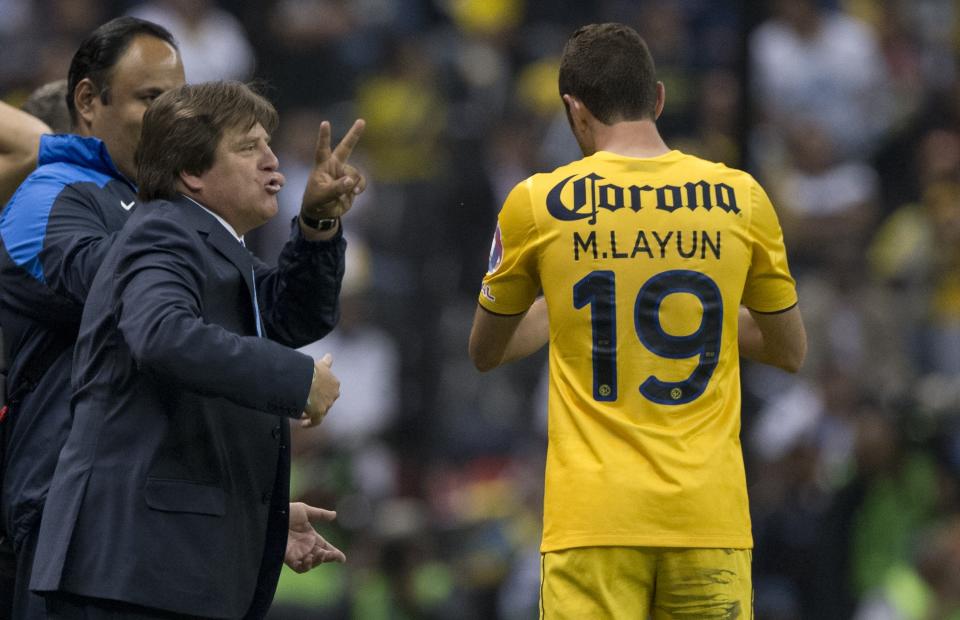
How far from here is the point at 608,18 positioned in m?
8.50

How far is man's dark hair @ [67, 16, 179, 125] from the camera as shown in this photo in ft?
11.7

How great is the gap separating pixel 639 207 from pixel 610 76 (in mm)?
300

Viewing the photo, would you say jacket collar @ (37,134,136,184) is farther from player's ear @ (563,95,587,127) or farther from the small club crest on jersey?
player's ear @ (563,95,587,127)

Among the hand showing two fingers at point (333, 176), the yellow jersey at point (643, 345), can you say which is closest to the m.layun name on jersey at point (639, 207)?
the yellow jersey at point (643, 345)

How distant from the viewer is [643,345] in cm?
323

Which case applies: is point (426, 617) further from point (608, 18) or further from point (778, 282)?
point (778, 282)

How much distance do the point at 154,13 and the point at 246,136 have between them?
5081 mm

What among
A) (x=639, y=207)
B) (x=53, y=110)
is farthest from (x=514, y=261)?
(x=53, y=110)

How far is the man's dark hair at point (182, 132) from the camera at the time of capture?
3.11m

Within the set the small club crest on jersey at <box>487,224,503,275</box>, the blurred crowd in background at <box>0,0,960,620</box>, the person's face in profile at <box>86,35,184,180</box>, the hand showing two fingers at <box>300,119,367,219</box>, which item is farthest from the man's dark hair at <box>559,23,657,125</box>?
the blurred crowd in background at <box>0,0,960,620</box>

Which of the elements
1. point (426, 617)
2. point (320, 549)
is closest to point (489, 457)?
point (426, 617)

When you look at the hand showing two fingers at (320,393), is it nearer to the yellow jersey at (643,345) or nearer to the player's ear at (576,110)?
the yellow jersey at (643,345)

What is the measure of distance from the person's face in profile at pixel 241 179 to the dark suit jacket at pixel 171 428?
0.05 m

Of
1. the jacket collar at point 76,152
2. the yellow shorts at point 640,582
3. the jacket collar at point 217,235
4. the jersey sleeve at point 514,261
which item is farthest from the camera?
the jacket collar at point 76,152
